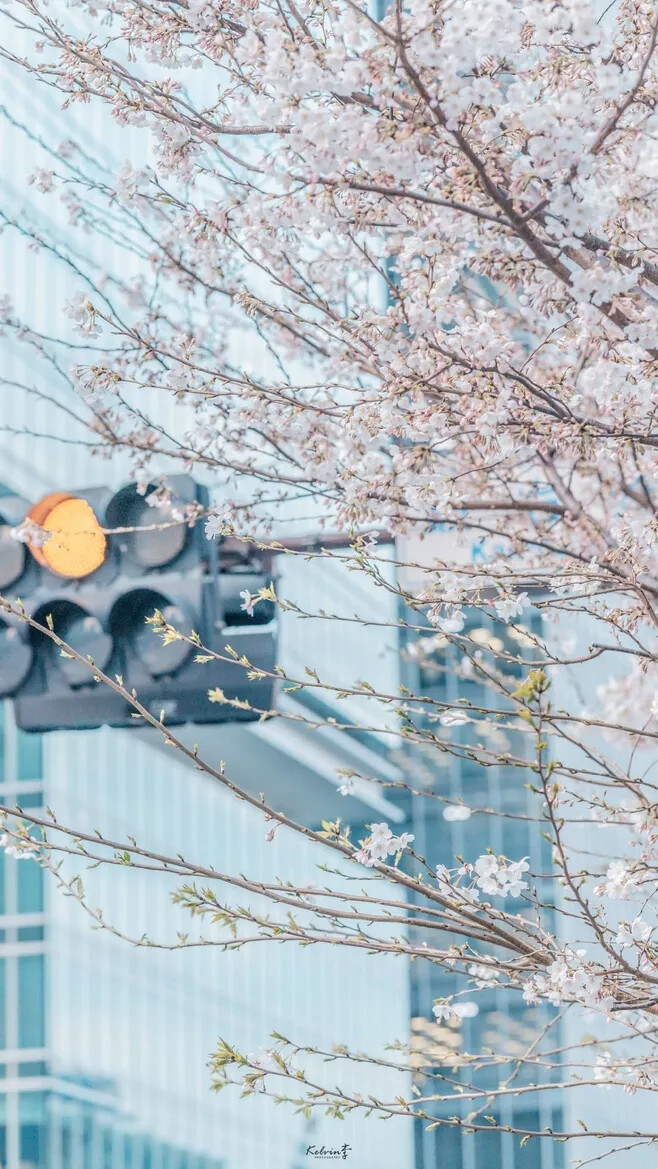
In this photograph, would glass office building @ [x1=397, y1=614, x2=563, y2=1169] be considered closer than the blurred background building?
No

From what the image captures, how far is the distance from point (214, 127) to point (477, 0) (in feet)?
1.89

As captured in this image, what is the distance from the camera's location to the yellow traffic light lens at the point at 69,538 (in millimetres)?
4086

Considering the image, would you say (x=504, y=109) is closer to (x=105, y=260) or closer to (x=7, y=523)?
(x=7, y=523)

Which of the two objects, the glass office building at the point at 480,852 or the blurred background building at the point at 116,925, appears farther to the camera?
the glass office building at the point at 480,852

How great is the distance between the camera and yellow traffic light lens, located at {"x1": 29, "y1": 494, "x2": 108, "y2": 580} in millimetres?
4086

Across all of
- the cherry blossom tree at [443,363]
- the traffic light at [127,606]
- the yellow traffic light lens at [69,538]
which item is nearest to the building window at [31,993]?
the traffic light at [127,606]

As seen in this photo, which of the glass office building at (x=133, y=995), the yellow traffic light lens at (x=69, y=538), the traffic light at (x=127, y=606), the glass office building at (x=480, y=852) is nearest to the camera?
the traffic light at (x=127, y=606)

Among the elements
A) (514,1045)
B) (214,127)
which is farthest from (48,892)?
(214,127)

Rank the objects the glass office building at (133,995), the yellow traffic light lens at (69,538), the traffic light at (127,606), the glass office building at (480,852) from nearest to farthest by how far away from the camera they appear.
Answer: the traffic light at (127,606) < the yellow traffic light lens at (69,538) < the glass office building at (133,995) < the glass office building at (480,852)

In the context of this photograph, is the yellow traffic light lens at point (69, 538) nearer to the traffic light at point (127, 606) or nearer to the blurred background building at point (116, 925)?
the traffic light at point (127, 606)

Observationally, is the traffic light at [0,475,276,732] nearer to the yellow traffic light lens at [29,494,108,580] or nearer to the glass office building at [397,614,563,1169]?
the yellow traffic light lens at [29,494,108,580]

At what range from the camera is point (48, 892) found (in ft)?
58.2

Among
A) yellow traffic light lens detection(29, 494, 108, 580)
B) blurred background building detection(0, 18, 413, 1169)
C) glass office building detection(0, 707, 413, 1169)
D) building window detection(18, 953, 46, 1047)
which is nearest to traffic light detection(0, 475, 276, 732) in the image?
yellow traffic light lens detection(29, 494, 108, 580)

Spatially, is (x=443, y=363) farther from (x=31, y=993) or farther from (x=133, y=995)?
(x=133, y=995)
